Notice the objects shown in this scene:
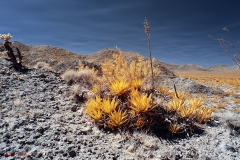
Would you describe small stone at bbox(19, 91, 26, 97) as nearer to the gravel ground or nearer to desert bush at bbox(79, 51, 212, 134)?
the gravel ground

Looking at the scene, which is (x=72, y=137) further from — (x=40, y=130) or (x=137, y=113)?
(x=137, y=113)

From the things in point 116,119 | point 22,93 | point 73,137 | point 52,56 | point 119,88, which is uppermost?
point 52,56

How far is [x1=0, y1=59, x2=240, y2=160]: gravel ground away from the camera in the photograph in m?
3.69

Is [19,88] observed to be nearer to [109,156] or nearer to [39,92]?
[39,92]

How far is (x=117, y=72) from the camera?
7.38 m

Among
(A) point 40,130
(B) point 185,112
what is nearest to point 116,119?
(A) point 40,130

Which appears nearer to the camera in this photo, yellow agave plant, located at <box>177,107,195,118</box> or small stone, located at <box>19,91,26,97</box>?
yellow agave plant, located at <box>177,107,195,118</box>

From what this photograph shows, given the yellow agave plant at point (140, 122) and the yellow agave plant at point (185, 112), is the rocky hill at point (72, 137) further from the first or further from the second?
the yellow agave plant at point (185, 112)

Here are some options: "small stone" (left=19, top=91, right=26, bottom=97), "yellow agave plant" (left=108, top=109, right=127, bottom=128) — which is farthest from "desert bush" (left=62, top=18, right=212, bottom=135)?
"small stone" (left=19, top=91, right=26, bottom=97)

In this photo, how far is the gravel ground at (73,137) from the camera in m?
3.69

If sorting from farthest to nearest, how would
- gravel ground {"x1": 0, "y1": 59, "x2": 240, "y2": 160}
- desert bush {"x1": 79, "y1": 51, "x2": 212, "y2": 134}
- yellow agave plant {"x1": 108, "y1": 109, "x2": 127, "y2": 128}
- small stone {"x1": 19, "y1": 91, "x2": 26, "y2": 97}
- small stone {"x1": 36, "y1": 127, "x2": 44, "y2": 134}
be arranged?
small stone {"x1": 19, "y1": 91, "x2": 26, "y2": 97}
desert bush {"x1": 79, "y1": 51, "x2": 212, "y2": 134}
yellow agave plant {"x1": 108, "y1": 109, "x2": 127, "y2": 128}
small stone {"x1": 36, "y1": 127, "x2": 44, "y2": 134}
gravel ground {"x1": 0, "y1": 59, "x2": 240, "y2": 160}

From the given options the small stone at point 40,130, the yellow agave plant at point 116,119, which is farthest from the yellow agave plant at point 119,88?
the small stone at point 40,130

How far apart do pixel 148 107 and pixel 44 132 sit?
2.73m

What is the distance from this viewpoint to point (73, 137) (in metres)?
4.16
